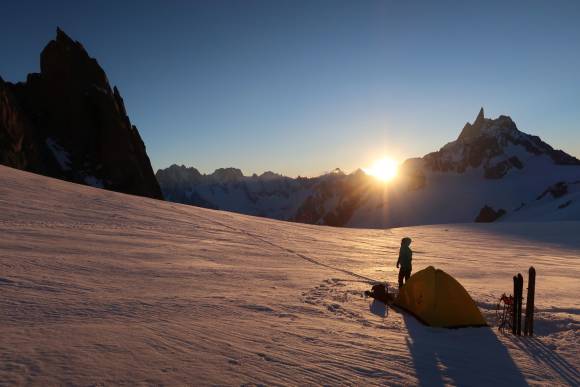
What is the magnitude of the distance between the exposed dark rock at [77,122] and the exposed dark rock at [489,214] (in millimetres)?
104866

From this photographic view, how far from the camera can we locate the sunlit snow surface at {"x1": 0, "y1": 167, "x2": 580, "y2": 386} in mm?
5242

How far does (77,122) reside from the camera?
7169cm

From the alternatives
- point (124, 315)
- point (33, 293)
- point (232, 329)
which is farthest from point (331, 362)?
point (33, 293)

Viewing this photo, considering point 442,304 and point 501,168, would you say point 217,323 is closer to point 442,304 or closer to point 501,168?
point 442,304

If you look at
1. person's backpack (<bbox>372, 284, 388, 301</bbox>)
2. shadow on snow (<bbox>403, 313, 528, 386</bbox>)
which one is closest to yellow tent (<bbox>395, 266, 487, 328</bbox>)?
shadow on snow (<bbox>403, 313, 528, 386</bbox>)

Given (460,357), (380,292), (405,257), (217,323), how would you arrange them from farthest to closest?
1. (405,257)
2. (380,292)
3. (217,323)
4. (460,357)

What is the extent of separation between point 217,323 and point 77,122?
75.5m

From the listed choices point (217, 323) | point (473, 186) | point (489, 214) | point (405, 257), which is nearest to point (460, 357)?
point (217, 323)

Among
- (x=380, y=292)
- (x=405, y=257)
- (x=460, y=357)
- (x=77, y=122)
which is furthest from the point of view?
(x=77, y=122)

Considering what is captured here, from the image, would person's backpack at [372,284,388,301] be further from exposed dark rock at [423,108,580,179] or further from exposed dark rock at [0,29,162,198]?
exposed dark rock at [423,108,580,179]

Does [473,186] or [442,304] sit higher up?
[473,186]

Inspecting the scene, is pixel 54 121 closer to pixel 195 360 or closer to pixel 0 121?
pixel 0 121

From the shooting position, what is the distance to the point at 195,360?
214 inches

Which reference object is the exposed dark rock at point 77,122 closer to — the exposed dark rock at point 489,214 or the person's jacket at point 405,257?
the person's jacket at point 405,257
